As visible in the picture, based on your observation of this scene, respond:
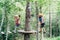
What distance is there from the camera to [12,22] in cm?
947

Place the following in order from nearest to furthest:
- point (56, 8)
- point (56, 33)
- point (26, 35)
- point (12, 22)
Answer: point (26, 35), point (12, 22), point (56, 8), point (56, 33)

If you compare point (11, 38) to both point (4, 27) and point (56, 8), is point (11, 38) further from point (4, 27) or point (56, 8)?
point (56, 8)

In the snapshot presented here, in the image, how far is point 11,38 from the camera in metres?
9.72

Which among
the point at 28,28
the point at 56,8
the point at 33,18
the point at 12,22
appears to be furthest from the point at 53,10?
the point at 28,28

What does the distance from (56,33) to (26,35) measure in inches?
175

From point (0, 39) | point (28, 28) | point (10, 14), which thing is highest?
point (10, 14)

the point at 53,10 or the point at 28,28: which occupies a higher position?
the point at 53,10

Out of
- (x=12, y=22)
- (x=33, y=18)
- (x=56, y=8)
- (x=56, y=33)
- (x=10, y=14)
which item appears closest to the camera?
(x=10, y=14)

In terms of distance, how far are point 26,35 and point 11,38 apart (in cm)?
186

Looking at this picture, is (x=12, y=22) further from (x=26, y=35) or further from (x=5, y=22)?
(x=26, y=35)

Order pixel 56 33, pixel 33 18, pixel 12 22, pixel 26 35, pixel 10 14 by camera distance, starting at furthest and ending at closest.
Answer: pixel 56 33 < pixel 33 18 < pixel 12 22 < pixel 10 14 < pixel 26 35

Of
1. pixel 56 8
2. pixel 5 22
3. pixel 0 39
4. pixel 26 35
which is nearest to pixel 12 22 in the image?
pixel 5 22

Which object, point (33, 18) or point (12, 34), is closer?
point (12, 34)

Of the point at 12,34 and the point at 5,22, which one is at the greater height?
the point at 5,22
